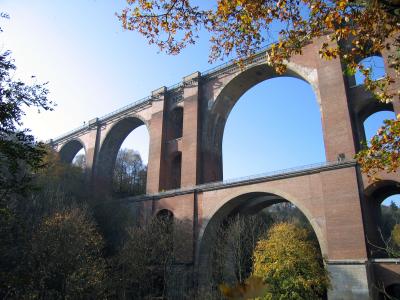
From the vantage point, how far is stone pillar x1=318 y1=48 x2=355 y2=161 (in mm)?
20644

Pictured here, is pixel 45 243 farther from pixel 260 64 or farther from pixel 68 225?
pixel 260 64

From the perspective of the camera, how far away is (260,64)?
88.1 feet

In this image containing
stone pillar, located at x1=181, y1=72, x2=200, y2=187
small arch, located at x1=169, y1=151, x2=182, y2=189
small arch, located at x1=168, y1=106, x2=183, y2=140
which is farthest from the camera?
small arch, located at x1=168, y1=106, x2=183, y2=140

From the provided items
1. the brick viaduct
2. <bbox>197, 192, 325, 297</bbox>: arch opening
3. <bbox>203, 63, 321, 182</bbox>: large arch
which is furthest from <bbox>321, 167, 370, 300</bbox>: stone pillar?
<bbox>203, 63, 321, 182</bbox>: large arch

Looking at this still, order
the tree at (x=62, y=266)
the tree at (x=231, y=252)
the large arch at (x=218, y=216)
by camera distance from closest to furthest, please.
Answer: the tree at (x=62, y=266)
the tree at (x=231, y=252)
the large arch at (x=218, y=216)

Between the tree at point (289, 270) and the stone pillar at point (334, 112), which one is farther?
the stone pillar at point (334, 112)

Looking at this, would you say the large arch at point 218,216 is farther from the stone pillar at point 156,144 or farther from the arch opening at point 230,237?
the stone pillar at point 156,144

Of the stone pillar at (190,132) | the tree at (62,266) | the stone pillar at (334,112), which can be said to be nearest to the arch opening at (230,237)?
the stone pillar at (190,132)

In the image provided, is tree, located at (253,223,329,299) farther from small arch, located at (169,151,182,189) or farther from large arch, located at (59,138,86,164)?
large arch, located at (59,138,86,164)

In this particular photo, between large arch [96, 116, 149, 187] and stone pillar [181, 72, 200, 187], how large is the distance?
844 cm

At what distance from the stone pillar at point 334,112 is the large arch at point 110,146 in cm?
2068

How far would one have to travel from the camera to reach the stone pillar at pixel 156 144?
1203 inches

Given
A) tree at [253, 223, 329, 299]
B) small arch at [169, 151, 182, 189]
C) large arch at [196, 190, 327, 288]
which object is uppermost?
small arch at [169, 151, 182, 189]

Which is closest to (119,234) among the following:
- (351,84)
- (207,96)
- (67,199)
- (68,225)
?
(67,199)
